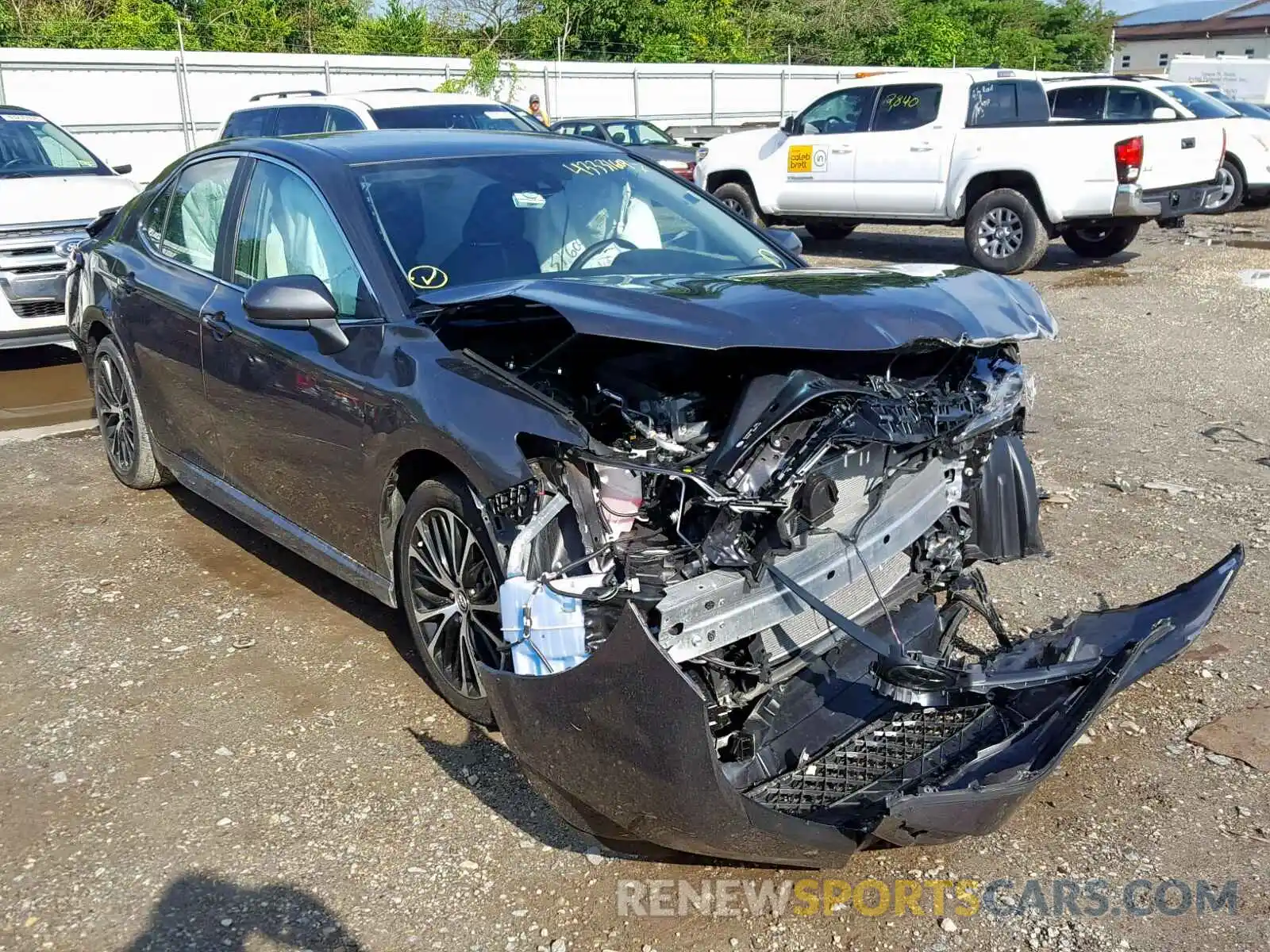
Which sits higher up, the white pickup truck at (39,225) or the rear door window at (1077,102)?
the rear door window at (1077,102)

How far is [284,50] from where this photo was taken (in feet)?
100

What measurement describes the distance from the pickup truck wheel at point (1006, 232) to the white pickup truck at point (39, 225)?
26.9 feet

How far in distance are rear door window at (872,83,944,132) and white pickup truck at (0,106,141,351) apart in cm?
790

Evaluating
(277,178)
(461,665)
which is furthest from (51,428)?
(461,665)

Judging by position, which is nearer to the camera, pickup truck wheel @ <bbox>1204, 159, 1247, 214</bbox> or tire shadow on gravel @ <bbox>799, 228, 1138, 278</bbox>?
tire shadow on gravel @ <bbox>799, 228, 1138, 278</bbox>

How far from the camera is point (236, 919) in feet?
9.95

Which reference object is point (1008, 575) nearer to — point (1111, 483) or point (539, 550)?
point (1111, 483)

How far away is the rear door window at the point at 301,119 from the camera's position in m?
11.5

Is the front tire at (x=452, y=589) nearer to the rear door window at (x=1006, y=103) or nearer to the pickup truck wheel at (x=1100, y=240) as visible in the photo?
the rear door window at (x=1006, y=103)

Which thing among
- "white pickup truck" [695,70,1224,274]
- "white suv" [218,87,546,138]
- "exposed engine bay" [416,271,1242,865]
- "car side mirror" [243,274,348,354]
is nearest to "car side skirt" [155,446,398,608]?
"car side mirror" [243,274,348,354]

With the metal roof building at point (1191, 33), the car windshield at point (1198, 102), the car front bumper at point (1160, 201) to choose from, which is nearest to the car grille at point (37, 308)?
the car front bumper at point (1160, 201)

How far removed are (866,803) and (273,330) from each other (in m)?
2.70

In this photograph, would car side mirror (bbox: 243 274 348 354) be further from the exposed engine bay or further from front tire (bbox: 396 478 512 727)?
front tire (bbox: 396 478 512 727)

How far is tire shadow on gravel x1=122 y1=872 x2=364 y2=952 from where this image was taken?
2.94 meters
